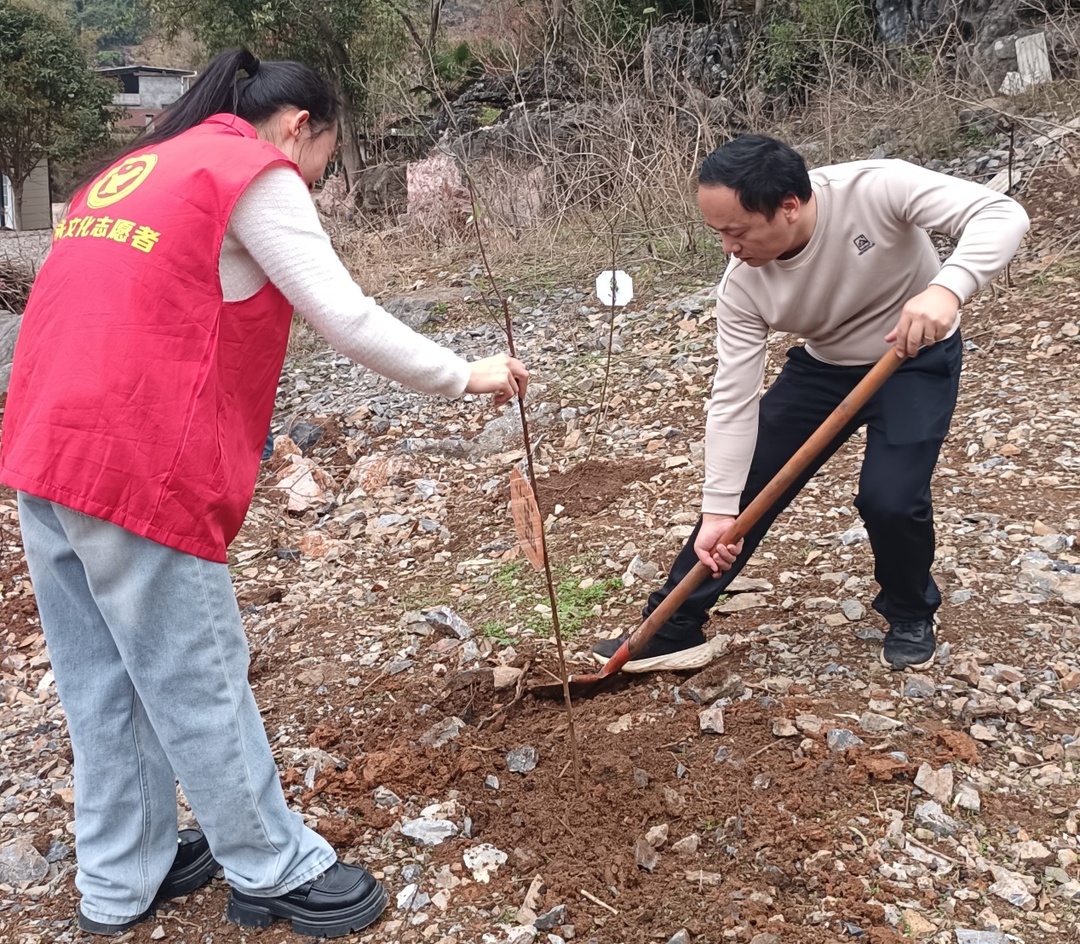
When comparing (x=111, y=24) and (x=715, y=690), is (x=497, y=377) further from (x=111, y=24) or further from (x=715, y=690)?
(x=111, y=24)

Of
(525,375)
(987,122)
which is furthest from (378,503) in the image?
(987,122)

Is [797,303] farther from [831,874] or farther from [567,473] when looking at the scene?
[567,473]

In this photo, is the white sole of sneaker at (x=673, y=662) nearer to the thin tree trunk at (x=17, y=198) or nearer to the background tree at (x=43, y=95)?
the background tree at (x=43, y=95)

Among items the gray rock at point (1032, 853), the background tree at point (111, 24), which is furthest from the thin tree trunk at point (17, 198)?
the gray rock at point (1032, 853)

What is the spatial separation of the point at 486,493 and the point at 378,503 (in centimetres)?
54

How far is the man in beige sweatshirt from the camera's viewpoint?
2.22 m

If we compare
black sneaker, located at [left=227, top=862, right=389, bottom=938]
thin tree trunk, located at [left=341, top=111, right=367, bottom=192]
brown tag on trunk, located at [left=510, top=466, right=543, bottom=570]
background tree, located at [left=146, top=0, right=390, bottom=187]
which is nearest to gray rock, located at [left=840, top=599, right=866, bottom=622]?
brown tag on trunk, located at [left=510, top=466, right=543, bottom=570]

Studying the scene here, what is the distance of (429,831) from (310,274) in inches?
51.9

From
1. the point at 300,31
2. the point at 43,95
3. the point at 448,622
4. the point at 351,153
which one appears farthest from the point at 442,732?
the point at 43,95

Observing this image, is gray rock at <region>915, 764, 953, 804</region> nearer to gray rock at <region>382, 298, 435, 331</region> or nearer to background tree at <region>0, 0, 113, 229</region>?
gray rock at <region>382, 298, 435, 331</region>

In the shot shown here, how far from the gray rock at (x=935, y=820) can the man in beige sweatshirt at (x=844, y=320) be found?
1.85ft

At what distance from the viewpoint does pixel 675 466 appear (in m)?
4.47

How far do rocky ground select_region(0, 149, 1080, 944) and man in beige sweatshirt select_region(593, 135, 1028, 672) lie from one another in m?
0.36

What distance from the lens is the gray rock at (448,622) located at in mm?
3250
